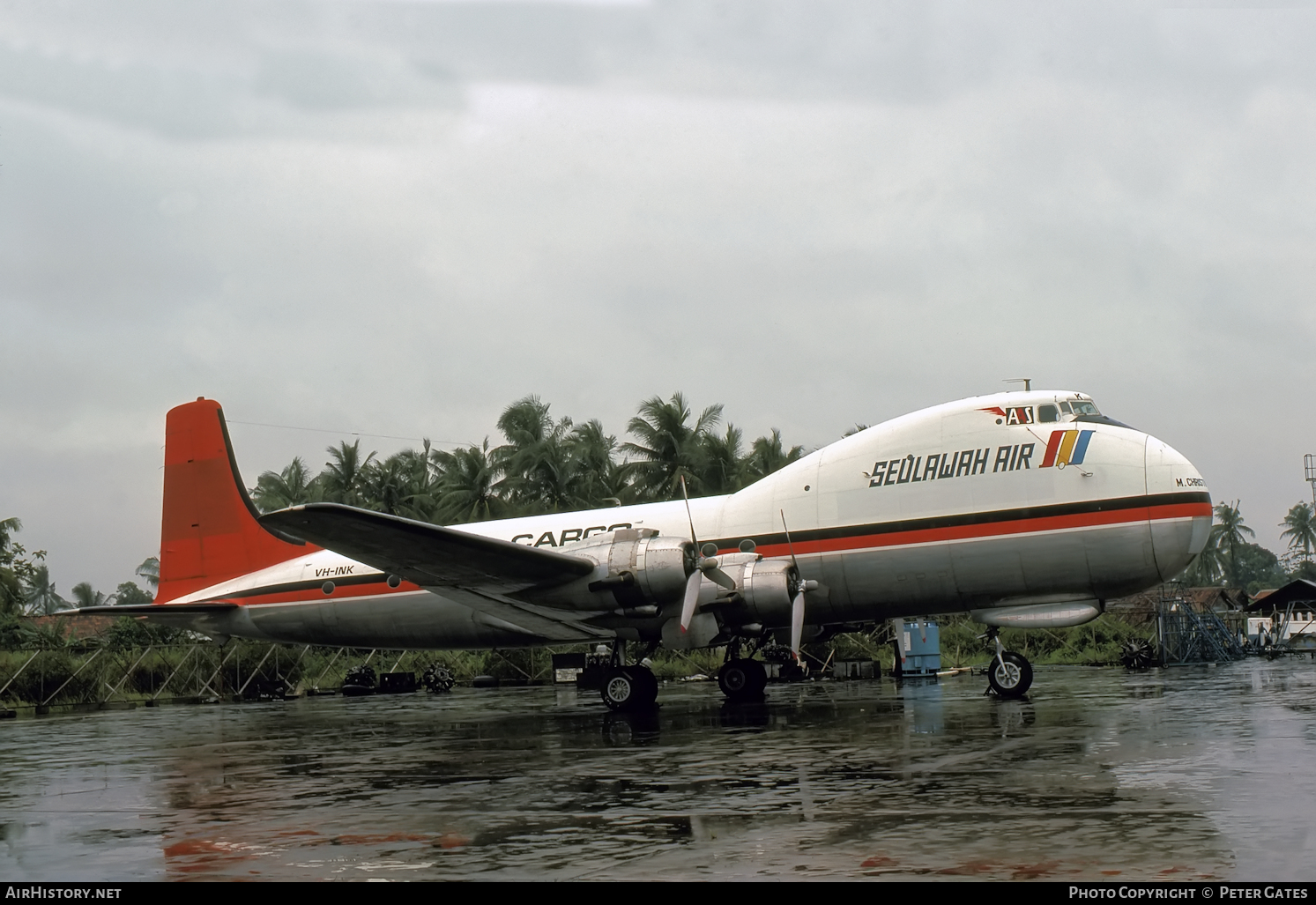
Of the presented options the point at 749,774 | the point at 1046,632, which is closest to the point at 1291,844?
the point at 749,774

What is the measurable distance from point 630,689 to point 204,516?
12223 mm

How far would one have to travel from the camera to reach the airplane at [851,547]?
19312 mm

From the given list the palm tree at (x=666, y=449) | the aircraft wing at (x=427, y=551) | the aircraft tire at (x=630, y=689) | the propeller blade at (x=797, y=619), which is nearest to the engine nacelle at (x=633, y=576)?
the aircraft wing at (x=427, y=551)

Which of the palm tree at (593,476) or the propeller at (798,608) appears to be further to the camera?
the palm tree at (593,476)

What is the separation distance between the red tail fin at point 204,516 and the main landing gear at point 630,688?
29.7 ft

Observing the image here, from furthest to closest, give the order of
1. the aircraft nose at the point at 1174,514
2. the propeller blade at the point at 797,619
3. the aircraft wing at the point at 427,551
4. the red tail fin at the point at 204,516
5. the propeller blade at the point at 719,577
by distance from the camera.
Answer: the red tail fin at the point at 204,516 → the propeller blade at the point at 719,577 → the propeller blade at the point at 797,619 → the aircraft nose at the point at 1174,514 → the aircraft wing at the point at 427,551

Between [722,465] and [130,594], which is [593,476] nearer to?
[722,465]

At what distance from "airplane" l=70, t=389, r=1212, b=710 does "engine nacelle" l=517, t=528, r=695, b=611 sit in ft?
0.10

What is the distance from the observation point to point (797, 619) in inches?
785

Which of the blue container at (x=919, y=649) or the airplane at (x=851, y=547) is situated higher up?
the airplane at (x=851, y=547)

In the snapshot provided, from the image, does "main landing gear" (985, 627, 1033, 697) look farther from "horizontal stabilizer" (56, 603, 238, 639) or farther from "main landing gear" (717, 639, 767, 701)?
"horizontal stabilizer" (56, 603, 238, 639)

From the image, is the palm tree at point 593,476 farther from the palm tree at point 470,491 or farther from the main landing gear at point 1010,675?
the main landing gear at point 1010,675

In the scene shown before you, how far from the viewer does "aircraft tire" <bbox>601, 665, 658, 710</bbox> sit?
20.7 m

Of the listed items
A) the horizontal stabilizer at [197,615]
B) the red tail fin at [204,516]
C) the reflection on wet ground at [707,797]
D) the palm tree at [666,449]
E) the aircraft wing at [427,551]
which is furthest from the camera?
the palm tree at [666,449]
